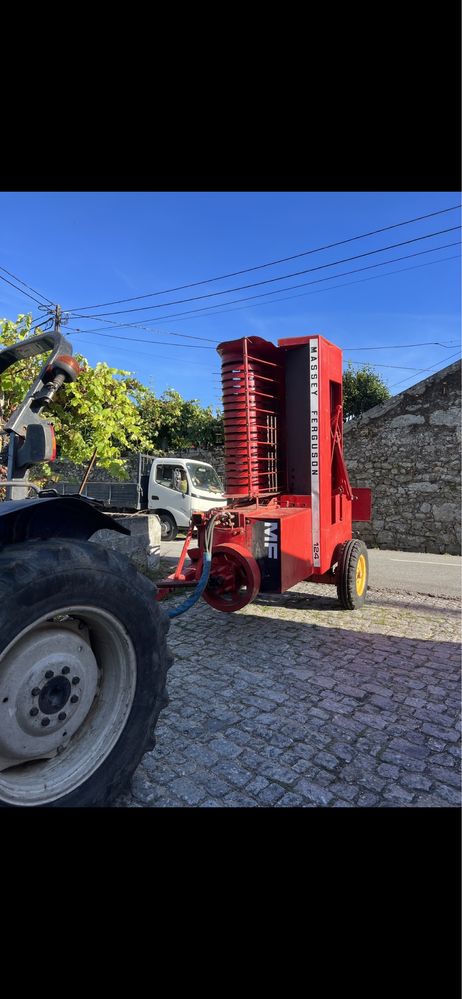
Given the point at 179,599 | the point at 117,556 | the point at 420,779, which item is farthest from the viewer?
the point at 179,599

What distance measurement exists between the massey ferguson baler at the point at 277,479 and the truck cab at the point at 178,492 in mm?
7443

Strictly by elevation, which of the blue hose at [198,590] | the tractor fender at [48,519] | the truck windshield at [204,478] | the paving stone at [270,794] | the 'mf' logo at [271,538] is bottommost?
the paving stone at [270,794]

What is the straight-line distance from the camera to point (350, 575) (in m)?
5.41

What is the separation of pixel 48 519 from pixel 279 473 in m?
3.45

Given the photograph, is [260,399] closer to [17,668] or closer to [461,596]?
[17,668]

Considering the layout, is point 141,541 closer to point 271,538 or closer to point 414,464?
point 271,538

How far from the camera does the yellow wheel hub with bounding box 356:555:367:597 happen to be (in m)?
5.64

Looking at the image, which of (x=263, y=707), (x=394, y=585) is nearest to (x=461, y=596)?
(x=394, y=585)

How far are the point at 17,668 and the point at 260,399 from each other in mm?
3665

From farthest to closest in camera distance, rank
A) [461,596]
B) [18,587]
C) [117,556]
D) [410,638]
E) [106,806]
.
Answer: [461,596], [410,638], [117,556], [106,806], [18,587]

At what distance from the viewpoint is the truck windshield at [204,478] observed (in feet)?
43.3

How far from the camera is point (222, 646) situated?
4426 mm

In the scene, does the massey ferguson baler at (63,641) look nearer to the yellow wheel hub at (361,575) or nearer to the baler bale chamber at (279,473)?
the baler bale chamber at (279,473)

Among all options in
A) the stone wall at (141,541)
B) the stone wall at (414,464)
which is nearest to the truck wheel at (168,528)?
the stone wall at (414,464)
